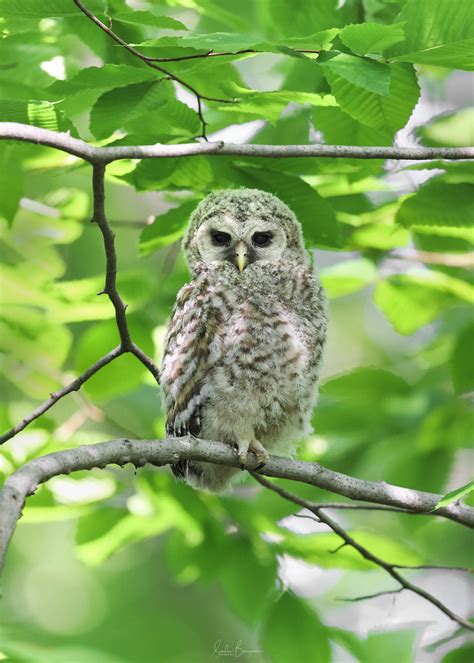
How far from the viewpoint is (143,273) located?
3195 mm

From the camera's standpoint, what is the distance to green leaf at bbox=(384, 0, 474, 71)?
1765 mm

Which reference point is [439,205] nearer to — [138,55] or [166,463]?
[138,55]

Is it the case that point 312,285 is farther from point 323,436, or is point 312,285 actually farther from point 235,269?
point 323,436

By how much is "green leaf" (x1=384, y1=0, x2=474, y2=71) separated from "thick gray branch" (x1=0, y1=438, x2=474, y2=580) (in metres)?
1.00

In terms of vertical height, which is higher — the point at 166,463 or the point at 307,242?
the point at 307,242

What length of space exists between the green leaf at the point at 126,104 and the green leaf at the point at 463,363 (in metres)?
1.51

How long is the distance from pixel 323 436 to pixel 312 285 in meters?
0.76

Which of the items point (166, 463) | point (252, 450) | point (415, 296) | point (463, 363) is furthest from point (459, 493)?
point (415, 296)

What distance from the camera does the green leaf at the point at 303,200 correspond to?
2.46 meters

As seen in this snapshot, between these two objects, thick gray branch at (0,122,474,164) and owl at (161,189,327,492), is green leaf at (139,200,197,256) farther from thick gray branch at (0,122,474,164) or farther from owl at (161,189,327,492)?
thick gray branch at (0,122,474,164)

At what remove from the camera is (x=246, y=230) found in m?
2.64

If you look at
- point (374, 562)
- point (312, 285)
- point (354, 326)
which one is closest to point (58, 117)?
point (312, 285)

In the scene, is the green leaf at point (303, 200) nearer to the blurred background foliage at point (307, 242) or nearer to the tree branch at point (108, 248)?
the blurred background foliage at point (307, 242)

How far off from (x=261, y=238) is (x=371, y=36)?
1031mm
